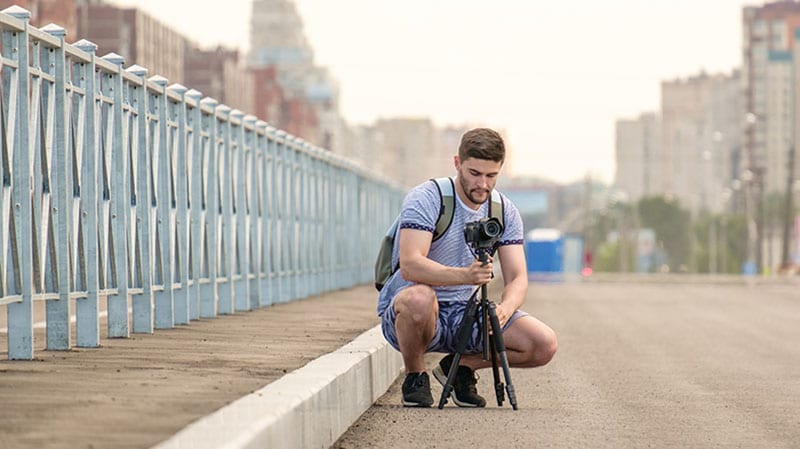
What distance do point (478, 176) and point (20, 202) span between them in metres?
2.74

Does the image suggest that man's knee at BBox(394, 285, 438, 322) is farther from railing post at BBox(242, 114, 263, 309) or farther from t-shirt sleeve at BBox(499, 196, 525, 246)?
railing post at BBox(242, 114, 263, 309)

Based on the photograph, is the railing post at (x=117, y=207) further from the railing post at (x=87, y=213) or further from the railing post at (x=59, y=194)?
the railing post at (x=59, y=194)

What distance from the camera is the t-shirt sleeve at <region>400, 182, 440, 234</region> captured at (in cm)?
1034

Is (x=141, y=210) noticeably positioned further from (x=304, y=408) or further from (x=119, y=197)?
(x=304, y=408)

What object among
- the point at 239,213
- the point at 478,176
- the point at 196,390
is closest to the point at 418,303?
the point at 478,176

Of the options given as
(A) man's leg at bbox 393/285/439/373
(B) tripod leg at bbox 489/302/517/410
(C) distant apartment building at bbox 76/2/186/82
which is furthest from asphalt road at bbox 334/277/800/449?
(C) distant apartment building at bbox 76/2/186/82

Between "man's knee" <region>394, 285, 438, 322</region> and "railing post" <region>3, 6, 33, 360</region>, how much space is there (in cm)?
227

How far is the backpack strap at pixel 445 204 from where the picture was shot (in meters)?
10.4

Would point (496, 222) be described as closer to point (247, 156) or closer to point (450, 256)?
point (450, 256)

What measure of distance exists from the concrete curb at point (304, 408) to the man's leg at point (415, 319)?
1.00 ft

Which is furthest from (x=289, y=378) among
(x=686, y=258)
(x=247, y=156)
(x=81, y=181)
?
(x=686, y=258)

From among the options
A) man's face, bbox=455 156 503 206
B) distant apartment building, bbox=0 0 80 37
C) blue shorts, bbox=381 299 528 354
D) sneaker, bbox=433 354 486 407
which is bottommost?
sneaker, bbox=433 354 486 407

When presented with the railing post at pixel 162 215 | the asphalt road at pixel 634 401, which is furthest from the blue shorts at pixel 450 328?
the railing post at pixel 162 215

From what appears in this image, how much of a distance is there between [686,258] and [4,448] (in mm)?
191412
